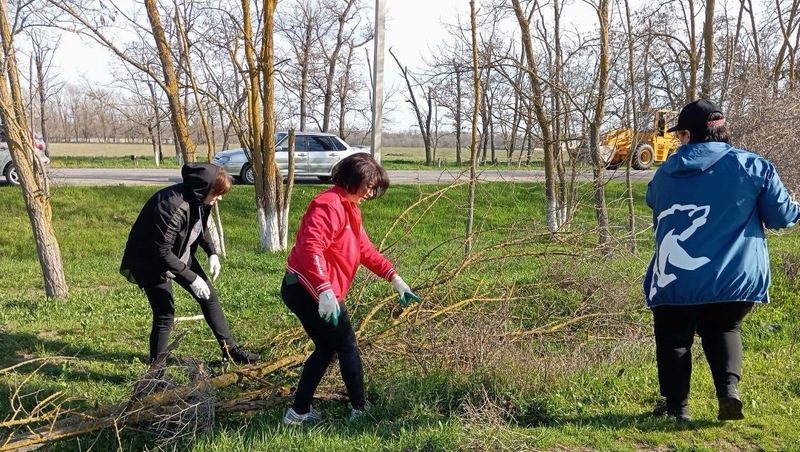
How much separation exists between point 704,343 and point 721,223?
2.02 ft

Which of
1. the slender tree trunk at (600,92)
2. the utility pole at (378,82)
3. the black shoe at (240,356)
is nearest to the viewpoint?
the black shoe at (240,356)

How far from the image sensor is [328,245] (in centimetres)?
303

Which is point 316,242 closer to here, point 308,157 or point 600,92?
point 600,92

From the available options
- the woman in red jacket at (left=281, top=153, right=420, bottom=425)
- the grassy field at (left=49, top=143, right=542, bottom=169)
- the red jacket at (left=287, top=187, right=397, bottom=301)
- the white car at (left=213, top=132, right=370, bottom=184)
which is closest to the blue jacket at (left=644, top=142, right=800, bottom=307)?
the woman in red jacket at (left=281, top=153, right=420, bottom=425)

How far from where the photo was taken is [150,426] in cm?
311

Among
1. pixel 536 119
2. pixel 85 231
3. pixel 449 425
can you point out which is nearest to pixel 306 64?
pixel 536 119

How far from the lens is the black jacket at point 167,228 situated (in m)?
3.75

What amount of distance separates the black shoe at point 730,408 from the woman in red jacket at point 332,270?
152 centimetres

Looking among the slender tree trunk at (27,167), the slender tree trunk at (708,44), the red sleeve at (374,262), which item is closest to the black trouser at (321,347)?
the red sleeve at (374,262)

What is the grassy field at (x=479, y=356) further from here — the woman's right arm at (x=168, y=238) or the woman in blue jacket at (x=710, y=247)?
the woman's right arm at (x=168, y=238)

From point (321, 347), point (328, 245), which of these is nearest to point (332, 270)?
point (328, 245)

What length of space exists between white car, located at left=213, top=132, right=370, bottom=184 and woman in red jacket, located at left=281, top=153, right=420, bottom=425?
41.4 ft

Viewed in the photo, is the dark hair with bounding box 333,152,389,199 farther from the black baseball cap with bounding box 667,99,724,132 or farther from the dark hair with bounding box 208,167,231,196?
the black baseball cap with bounding box 667,99,724,132

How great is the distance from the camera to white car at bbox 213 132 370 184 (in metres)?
15.6
